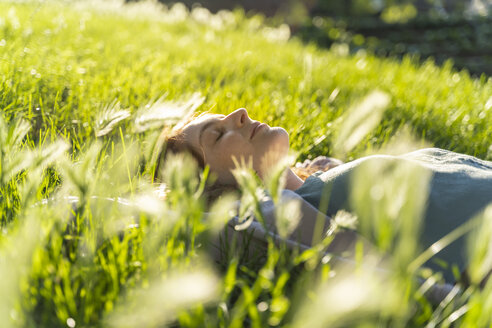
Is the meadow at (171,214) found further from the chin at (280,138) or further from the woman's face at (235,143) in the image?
the chin at (280,138)

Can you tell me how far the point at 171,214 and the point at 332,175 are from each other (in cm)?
76

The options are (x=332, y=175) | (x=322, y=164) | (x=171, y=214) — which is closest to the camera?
(x=171, y=214)

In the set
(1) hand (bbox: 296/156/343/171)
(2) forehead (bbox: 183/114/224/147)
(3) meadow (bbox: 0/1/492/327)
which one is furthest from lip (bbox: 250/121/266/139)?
(1) hand (bbox: 296/156/343/171)

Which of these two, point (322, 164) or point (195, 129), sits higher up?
point (195, 129)

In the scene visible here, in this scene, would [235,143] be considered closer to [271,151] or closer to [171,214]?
[271,151]

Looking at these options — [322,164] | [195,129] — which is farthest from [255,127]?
[322,164]

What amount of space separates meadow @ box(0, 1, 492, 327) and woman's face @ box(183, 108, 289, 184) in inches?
4.4

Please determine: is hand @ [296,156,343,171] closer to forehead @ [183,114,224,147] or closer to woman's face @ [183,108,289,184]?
woman's face @ [183,108,289,184]

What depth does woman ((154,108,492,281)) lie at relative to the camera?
1.44 m

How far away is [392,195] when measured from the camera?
767 millimetres

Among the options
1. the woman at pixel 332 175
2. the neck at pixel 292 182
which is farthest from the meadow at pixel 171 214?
the neck at pixel 292 182

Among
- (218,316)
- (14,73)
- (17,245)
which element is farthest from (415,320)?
(14,73)

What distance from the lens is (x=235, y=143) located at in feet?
5.97

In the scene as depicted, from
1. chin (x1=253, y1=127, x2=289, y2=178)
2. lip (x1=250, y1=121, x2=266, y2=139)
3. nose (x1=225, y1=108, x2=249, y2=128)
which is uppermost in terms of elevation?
nose (x1=225, y1=108, x2=249, y2=128)
